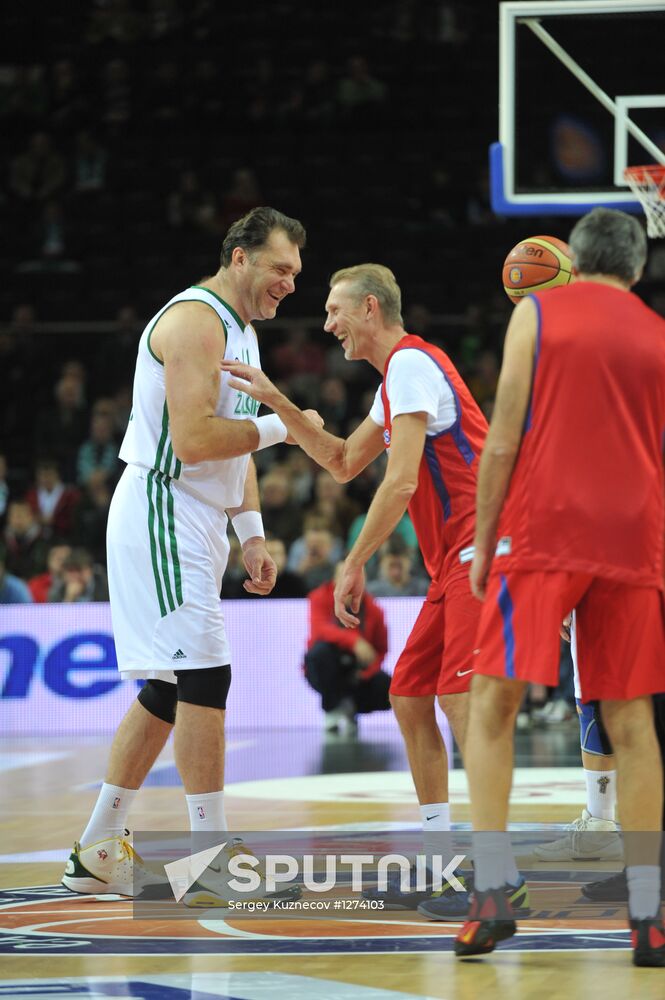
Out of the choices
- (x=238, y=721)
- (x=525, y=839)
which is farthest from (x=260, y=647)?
(x=525, y=839)

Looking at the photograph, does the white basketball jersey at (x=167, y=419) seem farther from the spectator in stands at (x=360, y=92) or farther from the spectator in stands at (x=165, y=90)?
the spectator in stands at (x=165, y=90)

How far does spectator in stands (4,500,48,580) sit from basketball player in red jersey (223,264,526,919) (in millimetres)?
9177

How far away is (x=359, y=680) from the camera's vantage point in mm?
11656

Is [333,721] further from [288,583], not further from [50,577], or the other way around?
[50,577]

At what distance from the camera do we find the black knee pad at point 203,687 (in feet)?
16.0

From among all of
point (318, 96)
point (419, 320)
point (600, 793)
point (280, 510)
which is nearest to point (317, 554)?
point (280, 510)

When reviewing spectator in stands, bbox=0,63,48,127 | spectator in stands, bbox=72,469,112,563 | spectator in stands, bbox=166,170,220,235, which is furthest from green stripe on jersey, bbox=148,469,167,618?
spectator in stands, bbox=0,63,48,127

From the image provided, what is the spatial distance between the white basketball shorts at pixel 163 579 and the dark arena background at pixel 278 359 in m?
0.86

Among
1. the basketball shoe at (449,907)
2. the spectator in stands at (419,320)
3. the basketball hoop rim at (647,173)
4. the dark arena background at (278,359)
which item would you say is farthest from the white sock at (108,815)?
the spectator in stands at (419,320)

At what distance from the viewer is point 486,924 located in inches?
152

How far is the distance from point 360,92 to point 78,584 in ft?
29.3

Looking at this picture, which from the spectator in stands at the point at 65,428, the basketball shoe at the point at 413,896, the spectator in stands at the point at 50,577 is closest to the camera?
the basketball shoe at the point at 413,896

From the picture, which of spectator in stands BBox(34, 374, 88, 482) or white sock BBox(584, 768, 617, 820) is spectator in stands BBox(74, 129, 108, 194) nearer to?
spectator in stands BBox(34, 374, 88, 482)

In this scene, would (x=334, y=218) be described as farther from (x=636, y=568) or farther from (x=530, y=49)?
(x=636, y=568)
